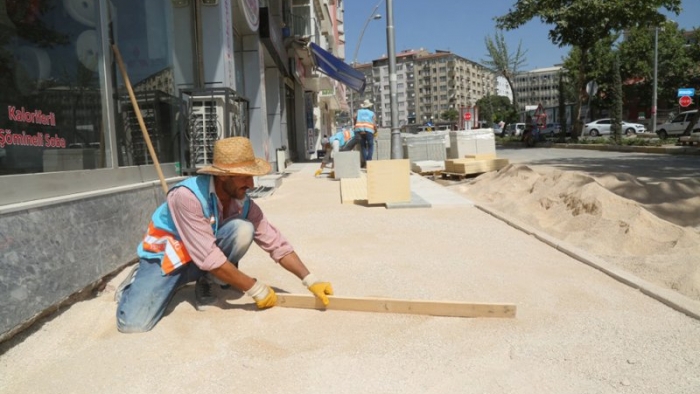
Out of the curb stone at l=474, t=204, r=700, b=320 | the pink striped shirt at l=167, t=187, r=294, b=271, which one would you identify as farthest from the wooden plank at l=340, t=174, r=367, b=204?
the pink striped shirt at l=167, t=187, r=294, b=271

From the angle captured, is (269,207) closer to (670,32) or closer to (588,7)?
(588,7)

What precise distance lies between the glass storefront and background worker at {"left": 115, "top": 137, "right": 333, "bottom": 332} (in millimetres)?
1075

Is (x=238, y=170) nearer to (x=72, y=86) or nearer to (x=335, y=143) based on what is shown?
(x=72, y=86)

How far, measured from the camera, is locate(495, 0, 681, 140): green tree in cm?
2339

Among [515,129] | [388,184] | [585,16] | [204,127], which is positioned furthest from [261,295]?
[515,129]

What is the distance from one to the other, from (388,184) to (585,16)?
2063 centimetres

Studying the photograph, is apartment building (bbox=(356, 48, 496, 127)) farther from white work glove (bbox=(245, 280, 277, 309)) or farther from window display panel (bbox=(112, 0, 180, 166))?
white work glove (bbox=(245, 280, 277, 309))

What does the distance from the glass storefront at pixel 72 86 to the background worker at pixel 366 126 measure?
7149mm

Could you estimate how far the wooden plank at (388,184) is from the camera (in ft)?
25.3

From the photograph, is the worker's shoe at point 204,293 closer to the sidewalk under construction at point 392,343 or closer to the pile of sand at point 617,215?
the sidewalk under construction at point 392,343

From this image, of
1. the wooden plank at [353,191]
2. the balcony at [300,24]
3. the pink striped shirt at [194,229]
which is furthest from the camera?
the balcony at [300,24]

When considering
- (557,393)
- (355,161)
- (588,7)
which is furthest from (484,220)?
(588,7)

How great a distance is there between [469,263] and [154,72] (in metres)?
4.15

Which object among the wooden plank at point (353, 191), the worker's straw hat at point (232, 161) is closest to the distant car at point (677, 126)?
the wooden plank at point (353, 191)
